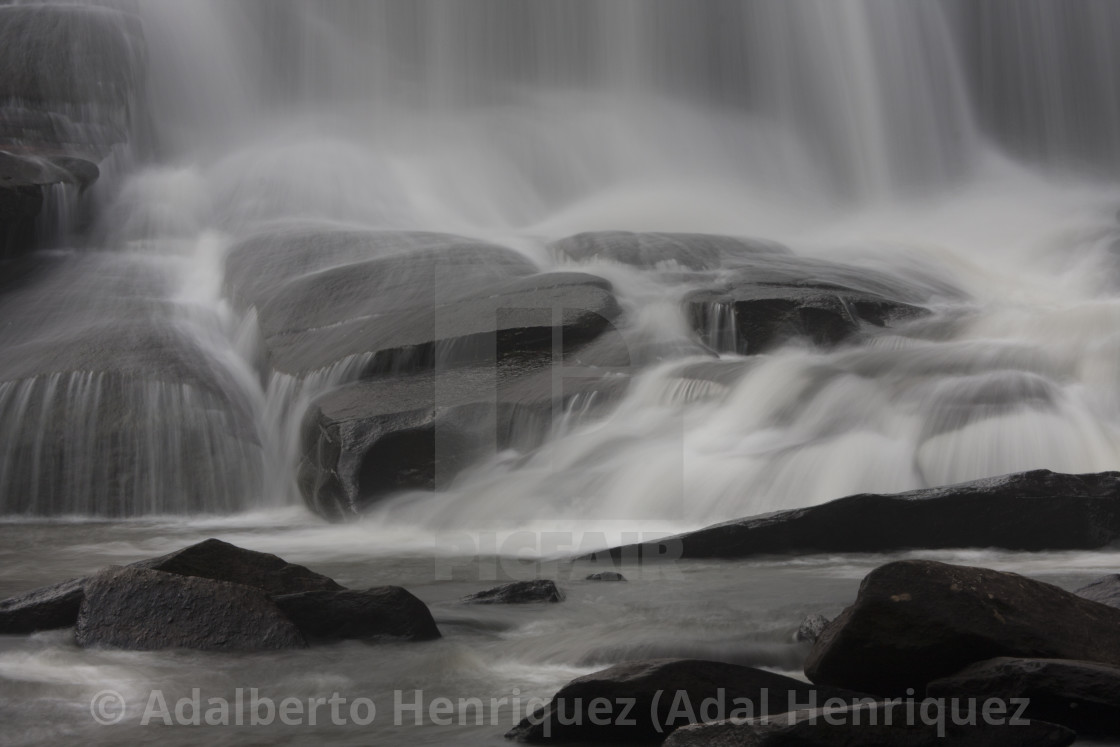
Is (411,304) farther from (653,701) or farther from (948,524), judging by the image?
(653,701)

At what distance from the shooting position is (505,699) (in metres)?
4.12

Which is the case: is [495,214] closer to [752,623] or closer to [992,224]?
[992,224]

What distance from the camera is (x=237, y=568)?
5035 millimetres

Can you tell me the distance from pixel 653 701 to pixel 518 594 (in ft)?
7.15

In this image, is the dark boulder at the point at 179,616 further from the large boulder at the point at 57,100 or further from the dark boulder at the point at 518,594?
the large boulder at the point at 57,100

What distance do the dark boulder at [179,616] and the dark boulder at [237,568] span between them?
97 millimetres

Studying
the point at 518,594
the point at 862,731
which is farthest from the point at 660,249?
the point at 862,731

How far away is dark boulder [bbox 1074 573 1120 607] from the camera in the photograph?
4520 mm

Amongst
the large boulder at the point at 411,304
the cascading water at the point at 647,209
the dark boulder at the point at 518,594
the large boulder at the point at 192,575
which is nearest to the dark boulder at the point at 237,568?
the large boulder at the point at 192,575

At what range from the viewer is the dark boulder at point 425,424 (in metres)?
9.36

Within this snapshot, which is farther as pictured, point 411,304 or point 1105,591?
point 411,304

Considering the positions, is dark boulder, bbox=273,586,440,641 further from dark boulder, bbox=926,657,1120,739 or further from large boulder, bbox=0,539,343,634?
dark boulder, bbox=926,657,1120,739

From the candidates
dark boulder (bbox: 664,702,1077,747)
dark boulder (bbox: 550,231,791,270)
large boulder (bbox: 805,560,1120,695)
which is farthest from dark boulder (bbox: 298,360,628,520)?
dark boulder (bbox: 664,702,1077,747)

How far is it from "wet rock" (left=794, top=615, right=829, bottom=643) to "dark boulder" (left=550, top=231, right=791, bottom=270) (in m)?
8.68
